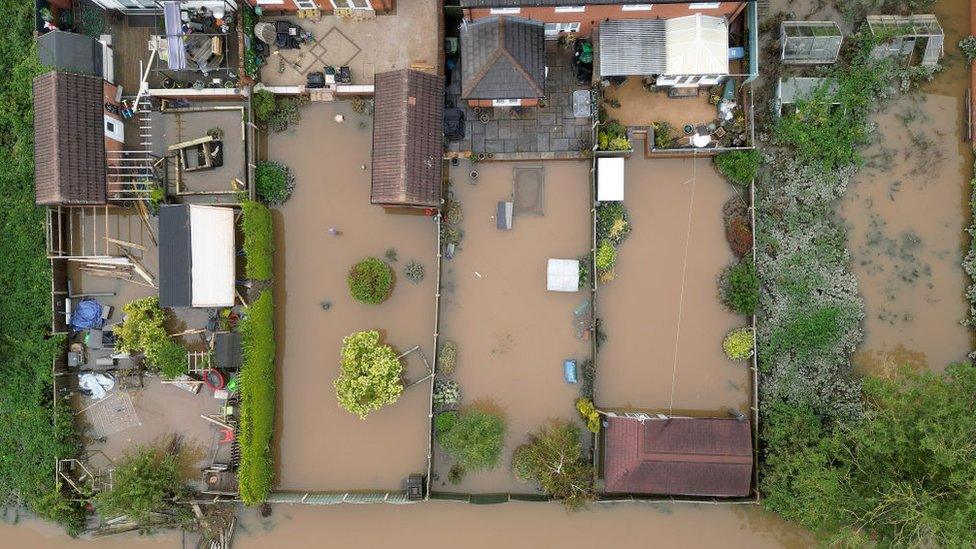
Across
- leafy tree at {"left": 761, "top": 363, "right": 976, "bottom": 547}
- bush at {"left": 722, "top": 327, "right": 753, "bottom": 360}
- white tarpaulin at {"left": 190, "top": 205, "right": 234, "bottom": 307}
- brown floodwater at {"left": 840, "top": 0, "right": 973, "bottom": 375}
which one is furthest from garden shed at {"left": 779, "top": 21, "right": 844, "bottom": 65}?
white tarpaulin at {"left": 190, "top": 205, "right": 234, "bottom": 307}

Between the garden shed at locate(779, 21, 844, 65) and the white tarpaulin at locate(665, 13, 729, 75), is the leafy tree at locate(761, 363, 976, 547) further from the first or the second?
the white tarpaulin at locate(665, 13, 729, 75)

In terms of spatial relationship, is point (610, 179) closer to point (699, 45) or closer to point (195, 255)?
point (699, 45)

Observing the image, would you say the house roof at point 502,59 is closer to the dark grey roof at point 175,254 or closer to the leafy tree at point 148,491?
the dark grey roof at point 175,254

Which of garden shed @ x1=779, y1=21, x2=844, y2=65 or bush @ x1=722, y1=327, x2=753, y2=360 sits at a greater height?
garden shed @ x1=779, y1=21, x2=844, y2=65

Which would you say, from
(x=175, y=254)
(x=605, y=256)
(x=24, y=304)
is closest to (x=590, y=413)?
(x=605, y=256)

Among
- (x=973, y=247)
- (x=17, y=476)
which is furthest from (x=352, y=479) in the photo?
(x=973, y=247)

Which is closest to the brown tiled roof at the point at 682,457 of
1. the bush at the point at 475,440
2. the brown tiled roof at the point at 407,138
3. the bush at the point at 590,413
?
the bush at the point at 590,413
